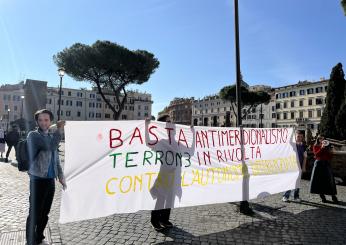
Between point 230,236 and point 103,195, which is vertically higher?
point 103,195

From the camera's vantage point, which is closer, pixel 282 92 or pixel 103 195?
pixel 103 195

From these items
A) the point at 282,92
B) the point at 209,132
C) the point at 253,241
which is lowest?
the point at 253,241

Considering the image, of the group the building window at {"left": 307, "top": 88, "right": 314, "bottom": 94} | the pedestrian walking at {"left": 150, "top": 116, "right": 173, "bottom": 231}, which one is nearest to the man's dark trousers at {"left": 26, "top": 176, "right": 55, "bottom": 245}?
the pedestrian walking at {"left": 150, "top": 116, "right": 173, "bottom": 231}

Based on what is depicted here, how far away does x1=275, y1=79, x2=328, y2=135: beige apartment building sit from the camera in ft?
269

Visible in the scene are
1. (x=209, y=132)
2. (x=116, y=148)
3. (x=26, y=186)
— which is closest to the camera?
(x=116, y=148)

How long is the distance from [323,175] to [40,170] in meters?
6.95

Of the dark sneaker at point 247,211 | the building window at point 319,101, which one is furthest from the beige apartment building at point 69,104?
the dark sneaker at point 247,211

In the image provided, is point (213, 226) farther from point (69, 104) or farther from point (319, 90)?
point (69, 104)

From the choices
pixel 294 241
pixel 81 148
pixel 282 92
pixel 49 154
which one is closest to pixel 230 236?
pixel 294 241

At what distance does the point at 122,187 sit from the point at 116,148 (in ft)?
2.14

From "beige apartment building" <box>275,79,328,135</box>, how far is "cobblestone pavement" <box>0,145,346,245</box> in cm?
7929

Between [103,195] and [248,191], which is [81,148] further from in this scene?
[248,191]

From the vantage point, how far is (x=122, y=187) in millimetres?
5695

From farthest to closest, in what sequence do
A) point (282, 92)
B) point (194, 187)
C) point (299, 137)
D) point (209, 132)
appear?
1. point (282, 92)
2. point (299, 137)
3. point (209, 132)
4. point (194, 187)
